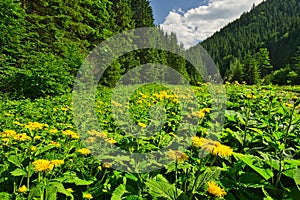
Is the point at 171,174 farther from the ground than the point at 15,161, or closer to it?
closer to it

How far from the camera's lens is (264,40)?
347 feet

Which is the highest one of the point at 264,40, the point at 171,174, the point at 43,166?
the point at 264,40

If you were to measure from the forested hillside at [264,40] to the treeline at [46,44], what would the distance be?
36918 mm

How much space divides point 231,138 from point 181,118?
640mm

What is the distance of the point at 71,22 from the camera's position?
42.0ft

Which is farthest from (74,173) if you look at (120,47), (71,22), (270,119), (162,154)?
(120,47)

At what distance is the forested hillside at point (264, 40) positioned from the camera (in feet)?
238

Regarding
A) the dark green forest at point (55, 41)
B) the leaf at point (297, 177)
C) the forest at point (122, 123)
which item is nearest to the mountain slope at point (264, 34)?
the dark green forest at point (55, 41)

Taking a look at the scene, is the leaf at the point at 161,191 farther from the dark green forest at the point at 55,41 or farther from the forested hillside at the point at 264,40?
the forested hillside at the point at 264,40

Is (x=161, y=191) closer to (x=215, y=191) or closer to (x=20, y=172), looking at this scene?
(x=215, y=191)


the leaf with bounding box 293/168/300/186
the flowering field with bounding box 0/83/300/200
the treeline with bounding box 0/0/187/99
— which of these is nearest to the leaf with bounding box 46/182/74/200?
the flowering field with bounding box 0/83/300/200

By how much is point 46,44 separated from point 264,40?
362 feet

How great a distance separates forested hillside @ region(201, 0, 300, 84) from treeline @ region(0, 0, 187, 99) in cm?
3692

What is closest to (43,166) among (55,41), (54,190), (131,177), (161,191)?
(54,190)
